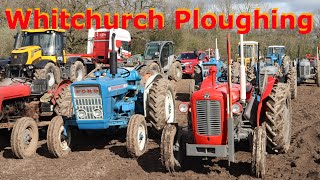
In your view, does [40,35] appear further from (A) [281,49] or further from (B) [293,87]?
(A) [281,49]

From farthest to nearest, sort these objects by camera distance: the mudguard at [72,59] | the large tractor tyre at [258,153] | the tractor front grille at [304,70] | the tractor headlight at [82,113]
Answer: the tractor front grille at [304,70] < the mudguard at [72,59] < the tractor headlight at [82,113] < the large tractor tyre at [258,153]

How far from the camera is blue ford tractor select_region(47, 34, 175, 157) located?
6863 millimetres

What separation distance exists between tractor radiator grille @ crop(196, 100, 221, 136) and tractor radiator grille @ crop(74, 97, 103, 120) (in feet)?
7.28

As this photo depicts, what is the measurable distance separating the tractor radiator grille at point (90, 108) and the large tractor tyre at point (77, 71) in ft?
27.6

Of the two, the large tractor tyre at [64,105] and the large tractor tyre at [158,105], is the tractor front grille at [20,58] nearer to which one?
the large tractor tyre at [64,105]

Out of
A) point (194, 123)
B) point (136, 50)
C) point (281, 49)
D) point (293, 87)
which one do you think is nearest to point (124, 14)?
point (136, 50)

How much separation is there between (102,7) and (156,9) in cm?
480

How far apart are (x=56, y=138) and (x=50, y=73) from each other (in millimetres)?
7510

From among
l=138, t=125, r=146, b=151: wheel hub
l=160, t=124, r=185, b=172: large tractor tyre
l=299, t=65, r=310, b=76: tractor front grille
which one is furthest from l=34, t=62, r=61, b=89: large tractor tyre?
l=299, t=65, r=310, b=76: tractor front grille

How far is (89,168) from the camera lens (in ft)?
20.9

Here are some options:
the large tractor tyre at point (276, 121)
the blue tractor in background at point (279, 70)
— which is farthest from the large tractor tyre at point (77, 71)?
the large tractor tyre at point (276, 121)

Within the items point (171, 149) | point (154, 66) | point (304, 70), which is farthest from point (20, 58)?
point (304, 70)

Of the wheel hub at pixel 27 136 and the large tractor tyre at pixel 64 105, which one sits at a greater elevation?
the large tractor tyre at pixel 64 105

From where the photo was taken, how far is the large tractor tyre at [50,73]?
43.7 ft
